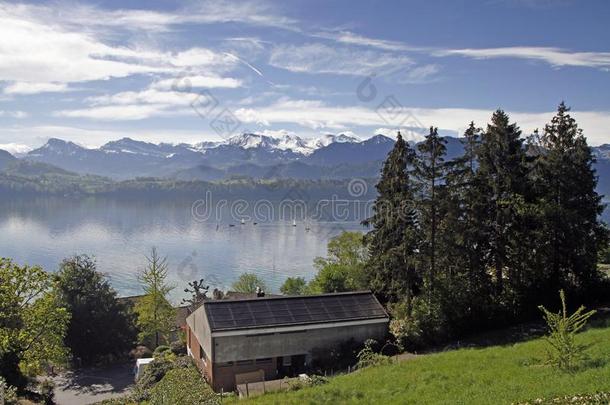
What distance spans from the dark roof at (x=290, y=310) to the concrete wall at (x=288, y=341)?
1.97 feet

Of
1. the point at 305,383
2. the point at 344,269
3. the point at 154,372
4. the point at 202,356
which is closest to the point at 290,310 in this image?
the point at 202,356

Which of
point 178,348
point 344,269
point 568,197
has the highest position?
point 568,197

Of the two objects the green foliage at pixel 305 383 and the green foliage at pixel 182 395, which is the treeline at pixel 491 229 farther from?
the green foliage at pixel 182 395

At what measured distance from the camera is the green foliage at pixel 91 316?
42.3 m

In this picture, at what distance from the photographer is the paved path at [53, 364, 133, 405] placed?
3375 centimetres

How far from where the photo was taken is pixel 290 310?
31.2m

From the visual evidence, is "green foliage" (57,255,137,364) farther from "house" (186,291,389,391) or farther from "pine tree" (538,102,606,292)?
"pine tree" (538,102,606,292)

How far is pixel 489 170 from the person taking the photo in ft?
106

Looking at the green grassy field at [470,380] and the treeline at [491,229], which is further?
the treeline at [491,229]

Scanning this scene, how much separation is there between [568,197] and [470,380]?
62.4 feet

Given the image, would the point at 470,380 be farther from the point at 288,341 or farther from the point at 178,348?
the point at 178,348

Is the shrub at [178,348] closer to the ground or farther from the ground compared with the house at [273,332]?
closer to the ground

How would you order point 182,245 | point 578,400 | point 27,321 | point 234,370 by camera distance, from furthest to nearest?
point 182,245 → point 234,370 → point 27,321 → point 578,400

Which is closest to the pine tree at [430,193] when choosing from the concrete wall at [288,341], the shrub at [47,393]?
the concrete wall at [288,341]
